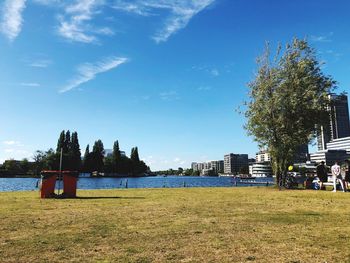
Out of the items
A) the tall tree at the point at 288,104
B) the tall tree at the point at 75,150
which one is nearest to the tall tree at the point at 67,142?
the tall tree at the point at 75,150

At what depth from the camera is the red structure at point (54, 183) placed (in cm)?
2377

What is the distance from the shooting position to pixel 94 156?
646ft

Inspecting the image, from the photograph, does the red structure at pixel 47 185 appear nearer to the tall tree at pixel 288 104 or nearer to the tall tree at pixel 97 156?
the tall tree at pixel 288 104

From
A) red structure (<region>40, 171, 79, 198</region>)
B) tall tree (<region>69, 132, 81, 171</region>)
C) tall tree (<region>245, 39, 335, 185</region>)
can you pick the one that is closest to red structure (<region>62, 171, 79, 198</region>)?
red structure (<region>40, 171, 79, 198</region>)

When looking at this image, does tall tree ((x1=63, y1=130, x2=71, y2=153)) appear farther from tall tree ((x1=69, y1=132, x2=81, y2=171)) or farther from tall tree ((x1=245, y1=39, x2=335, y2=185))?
tall tree ((x1=245, y1=39, x2=335, y2=185))

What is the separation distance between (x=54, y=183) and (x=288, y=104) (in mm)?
24118

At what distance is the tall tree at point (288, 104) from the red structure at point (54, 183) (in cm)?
2081

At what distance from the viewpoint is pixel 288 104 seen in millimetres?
35250

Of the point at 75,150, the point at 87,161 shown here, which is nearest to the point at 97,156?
the point at 87,161

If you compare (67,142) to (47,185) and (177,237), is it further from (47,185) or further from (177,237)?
(177,237)

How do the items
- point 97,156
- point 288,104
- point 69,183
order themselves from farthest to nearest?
1. point 97,156
2. point 288,104
3. point 69,183

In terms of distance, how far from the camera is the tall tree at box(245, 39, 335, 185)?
35.0 metres

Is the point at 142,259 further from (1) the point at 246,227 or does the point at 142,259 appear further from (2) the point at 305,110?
(2) the point at 305,110

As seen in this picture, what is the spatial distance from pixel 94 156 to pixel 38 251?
194 m
